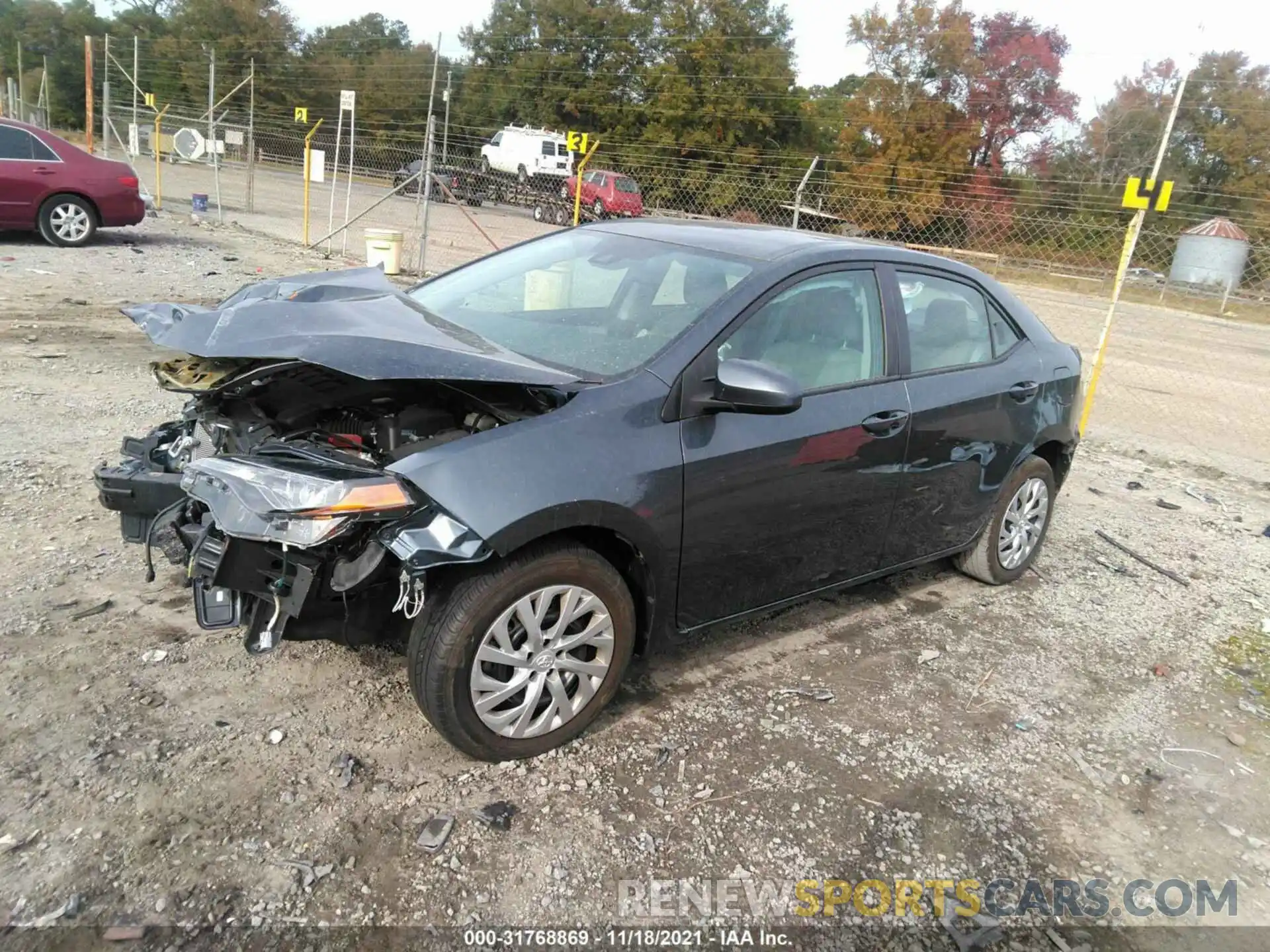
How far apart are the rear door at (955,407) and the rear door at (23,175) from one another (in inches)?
485

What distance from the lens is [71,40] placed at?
177 feet

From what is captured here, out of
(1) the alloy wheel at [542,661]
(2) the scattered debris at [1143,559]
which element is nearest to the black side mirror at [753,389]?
(1) the alloy wheel at [542,661]

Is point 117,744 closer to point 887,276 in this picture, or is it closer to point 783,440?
point 783,440

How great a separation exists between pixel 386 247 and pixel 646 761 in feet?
36.3

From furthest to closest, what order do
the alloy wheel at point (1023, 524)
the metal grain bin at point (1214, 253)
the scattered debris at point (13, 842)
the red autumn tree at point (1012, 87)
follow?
the red autumn tree at point (1012, 87) → the metal grain bin at point (1214, 253) → the alloy wheel at point (1023, 524) → the scattered debris at point (13, 842)

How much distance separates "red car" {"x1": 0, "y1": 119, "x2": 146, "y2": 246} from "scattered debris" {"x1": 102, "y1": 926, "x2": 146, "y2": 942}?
12620mm

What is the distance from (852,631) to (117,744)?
2983 mm

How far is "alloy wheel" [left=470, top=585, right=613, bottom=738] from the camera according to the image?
287 cm

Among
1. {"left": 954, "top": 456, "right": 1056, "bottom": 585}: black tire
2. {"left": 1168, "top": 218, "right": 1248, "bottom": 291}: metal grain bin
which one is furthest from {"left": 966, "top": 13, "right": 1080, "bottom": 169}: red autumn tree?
{"left": 954, "top": 456, "right": 1056, "bottom": 585}: black tire

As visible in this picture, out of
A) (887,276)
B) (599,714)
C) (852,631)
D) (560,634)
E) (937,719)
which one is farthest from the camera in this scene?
(852,631)

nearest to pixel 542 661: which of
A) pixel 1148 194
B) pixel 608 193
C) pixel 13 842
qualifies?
pixel 13 842

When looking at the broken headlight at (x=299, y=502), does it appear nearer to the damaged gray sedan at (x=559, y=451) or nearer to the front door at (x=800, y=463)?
the damaged gray sedan at (x=559, y=451)

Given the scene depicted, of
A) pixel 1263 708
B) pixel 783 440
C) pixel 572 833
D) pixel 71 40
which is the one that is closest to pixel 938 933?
pixel 572 833

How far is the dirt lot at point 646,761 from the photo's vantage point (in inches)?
99.4
